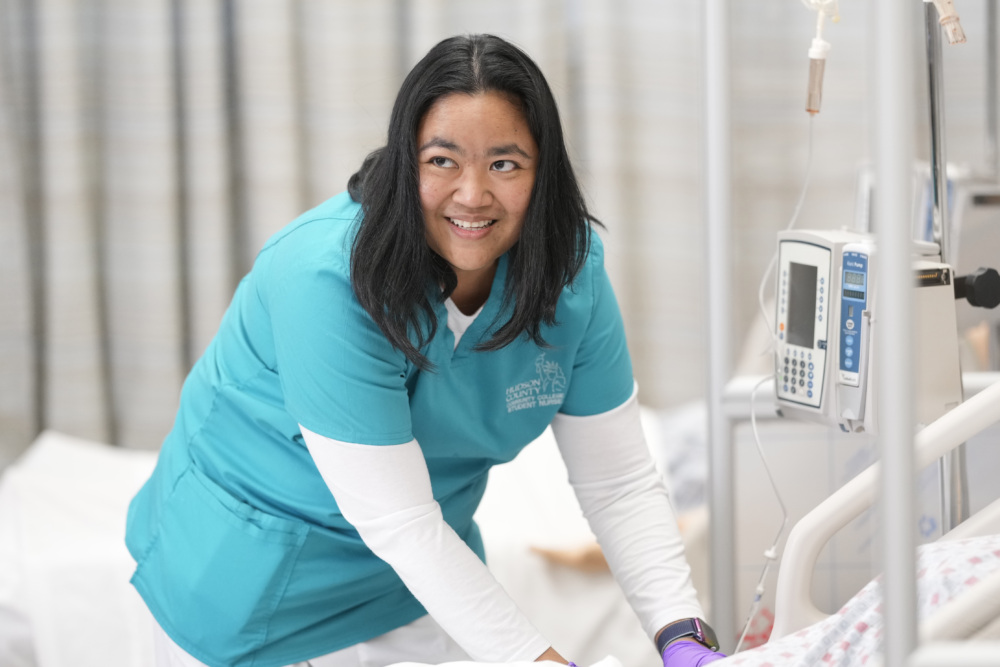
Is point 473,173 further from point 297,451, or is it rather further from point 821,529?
point 821,529

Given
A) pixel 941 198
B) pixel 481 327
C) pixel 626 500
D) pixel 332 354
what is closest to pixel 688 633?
pixel 626 500

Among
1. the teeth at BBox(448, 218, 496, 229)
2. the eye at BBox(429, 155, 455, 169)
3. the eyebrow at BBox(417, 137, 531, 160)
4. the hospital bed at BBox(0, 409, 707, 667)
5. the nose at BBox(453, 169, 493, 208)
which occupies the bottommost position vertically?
the hospital bed at BBox(0, 409, 707, 667)

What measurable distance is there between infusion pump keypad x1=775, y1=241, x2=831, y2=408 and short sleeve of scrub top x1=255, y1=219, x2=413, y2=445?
0.57 metres

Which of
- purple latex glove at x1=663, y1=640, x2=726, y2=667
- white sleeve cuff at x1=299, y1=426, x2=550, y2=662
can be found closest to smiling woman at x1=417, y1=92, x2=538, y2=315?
white sleeve cuff at x1=299, y1=426, x2=550, y2=662

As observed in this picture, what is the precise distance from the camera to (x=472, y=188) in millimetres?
1022

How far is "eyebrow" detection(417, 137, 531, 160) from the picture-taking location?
3.35 feet

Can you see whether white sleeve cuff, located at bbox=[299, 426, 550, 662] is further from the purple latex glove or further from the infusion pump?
the infusion pump

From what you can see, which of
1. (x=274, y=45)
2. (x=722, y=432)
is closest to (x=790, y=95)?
(x=274, y=45)

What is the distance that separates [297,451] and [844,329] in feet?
2.31

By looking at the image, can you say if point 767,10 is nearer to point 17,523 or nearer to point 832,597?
point 832,597

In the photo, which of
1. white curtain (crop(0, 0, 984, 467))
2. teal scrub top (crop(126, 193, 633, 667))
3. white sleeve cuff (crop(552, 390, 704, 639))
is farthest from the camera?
white curtain (crop(0, 0, 984, 467))

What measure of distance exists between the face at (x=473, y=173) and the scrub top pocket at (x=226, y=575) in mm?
407

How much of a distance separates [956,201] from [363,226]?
1.30 meters

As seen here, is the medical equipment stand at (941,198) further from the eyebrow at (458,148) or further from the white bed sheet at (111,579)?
the white bed sheet at (111,579)
